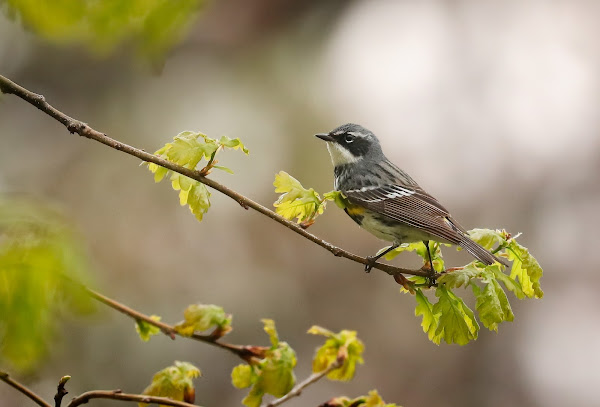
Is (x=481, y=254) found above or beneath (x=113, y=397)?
above

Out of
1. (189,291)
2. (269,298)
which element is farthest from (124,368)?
(269,298)

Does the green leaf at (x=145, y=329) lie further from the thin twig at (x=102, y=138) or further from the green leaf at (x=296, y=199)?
the green leaf at (x=296, y=199)

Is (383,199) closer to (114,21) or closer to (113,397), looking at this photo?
(113,397)

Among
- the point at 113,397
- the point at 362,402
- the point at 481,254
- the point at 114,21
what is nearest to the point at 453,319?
the point at 481,254

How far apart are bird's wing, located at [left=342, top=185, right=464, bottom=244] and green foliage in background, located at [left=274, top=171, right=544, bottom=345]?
0.39 meters

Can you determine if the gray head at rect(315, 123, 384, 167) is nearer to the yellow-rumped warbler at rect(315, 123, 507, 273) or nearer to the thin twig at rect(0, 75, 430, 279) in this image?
the yellow-rumped warbler at rect(315, 123, 507, 273)

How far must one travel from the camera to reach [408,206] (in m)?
2.39

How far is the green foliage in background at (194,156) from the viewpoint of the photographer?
62.0 inches

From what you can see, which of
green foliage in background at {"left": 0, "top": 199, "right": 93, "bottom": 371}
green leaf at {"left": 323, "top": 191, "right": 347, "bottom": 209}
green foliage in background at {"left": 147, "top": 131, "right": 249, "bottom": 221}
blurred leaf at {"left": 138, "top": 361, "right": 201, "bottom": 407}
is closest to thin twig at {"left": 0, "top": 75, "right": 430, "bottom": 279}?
green foliage in background at {"left": 147, "top": 131, "right": 249, "bottom": 221}

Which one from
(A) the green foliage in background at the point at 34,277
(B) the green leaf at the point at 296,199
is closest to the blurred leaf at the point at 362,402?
(B) the green leaf at the point at 296,199

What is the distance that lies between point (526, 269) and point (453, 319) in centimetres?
27

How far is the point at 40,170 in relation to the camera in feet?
17.7

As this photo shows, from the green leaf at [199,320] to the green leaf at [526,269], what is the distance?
808 mm

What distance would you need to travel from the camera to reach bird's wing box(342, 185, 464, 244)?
86.4 inches
